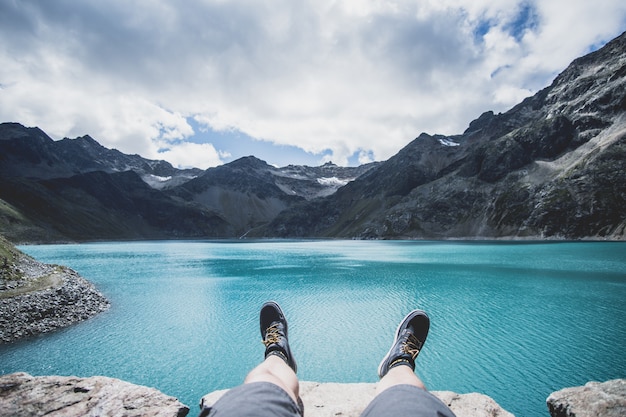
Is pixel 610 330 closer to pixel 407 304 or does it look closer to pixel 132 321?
pixel 407 304

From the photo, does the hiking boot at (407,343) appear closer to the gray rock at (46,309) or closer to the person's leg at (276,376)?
the person's leg at (276,376)

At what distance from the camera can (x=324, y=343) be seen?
1919 centimetres

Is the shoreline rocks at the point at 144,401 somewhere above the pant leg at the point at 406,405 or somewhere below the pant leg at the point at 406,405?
below

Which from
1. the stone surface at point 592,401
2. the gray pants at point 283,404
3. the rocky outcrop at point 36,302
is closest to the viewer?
the gray pants at point 283,404

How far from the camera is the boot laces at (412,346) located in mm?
7311

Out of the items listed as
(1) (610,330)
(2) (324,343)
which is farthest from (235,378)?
(1) (610,330)

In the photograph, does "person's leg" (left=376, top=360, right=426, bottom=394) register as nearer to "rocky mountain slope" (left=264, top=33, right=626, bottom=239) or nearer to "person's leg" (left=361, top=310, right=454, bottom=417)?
"person's leg" (left=361, top=310, right=454, bottom=417)

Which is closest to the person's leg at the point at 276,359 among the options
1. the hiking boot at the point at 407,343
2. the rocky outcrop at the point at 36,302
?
the hiking boot at the point at 407,343

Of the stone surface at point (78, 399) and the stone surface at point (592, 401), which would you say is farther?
the stone surface at point (78, 399)

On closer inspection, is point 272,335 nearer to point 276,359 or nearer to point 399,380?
point 276,359

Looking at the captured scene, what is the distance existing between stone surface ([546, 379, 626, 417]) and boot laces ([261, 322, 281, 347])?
5.92 m

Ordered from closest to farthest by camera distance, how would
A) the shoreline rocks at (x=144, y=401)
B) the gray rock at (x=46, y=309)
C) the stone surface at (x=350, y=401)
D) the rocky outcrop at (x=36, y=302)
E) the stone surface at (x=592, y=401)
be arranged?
the stone surface at (x=592, y=401) → the shoreline rocks at (x=144, y=401) → the stone surface at (x=350, y=401) → the gray rock at (x=46, y=309) → the rocky outcrop at (x=36, y=302)

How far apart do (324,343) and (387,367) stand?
13.3 metres

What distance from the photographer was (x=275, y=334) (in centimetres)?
787
